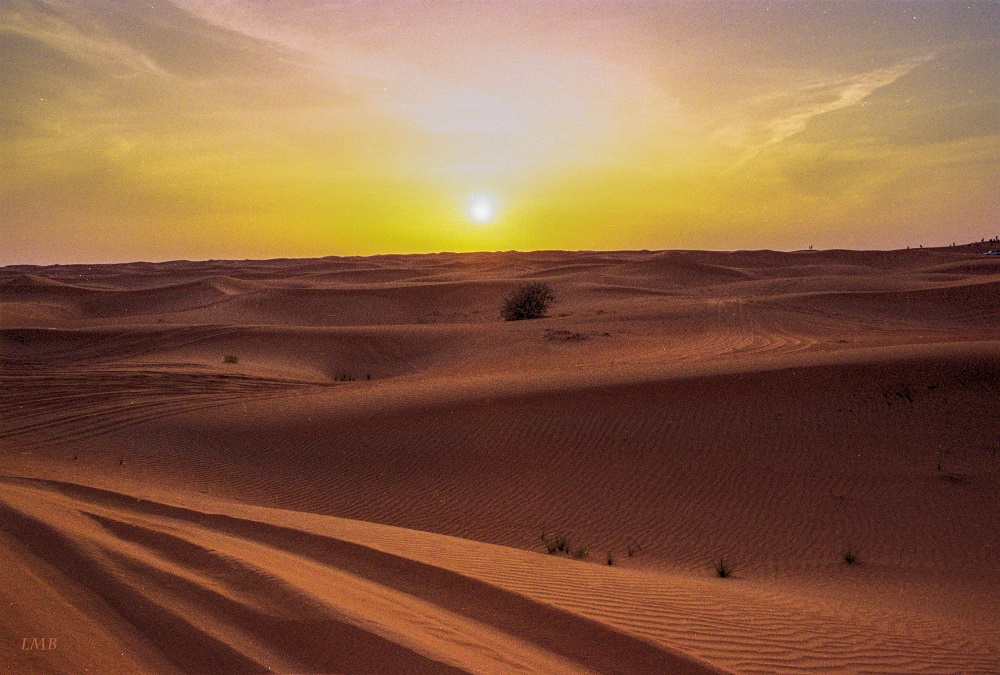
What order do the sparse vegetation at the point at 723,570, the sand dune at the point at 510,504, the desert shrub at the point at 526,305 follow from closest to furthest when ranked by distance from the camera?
the sand dune at the point at 510,504 → the sparse vegetation at the point at 723,570 → the desert shrub at the point at 526,305

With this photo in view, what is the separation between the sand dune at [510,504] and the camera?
443cm

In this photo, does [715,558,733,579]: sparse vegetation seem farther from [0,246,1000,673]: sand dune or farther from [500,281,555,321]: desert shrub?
[500,281,555,321]: desert shrub

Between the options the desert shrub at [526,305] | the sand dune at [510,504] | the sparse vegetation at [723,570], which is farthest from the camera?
the desert shrub at [526,305]

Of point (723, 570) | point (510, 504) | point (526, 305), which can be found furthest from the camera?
point (526, 305)

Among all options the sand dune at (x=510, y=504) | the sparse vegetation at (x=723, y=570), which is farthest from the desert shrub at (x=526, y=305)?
the sparse vegetation at (x=723, y=570)

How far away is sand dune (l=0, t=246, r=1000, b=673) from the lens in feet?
14.5

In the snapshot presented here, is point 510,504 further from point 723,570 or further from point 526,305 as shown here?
point 526,305

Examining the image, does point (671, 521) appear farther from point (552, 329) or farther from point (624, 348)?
point (552, 329)

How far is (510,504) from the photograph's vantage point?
9.55 metres

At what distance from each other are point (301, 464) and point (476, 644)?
285 inches

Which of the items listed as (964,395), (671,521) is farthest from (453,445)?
(964,395)

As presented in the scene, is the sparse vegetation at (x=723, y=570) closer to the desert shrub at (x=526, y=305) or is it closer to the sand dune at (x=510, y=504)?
the sand dune at (x=510, y=504)

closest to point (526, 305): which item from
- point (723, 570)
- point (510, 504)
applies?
point (510, 504)

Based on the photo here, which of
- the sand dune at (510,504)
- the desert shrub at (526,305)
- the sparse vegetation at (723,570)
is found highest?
the desert shrub at (526,305)
